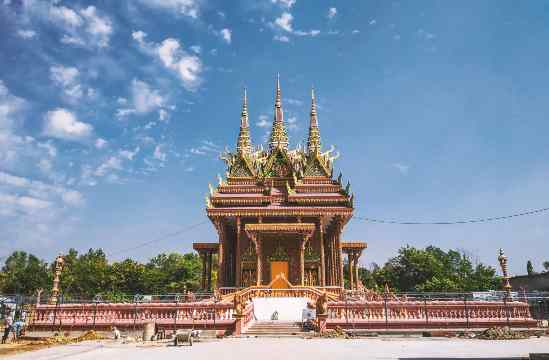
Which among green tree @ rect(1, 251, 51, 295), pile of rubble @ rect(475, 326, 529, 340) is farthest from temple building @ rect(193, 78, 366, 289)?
green tree @ rect(1, 251, 51, 295)

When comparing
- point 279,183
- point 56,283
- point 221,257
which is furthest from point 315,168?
point 56,283

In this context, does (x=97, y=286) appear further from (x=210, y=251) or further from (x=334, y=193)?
(x=334, y=193)

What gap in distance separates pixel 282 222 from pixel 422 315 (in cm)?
1522

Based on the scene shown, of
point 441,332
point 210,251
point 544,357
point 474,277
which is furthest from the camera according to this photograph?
point 474,277

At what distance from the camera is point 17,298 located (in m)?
18.1

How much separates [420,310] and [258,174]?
19.8 metres

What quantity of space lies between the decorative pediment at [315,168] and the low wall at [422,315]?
16.8m

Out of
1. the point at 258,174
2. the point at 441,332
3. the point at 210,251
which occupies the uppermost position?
the point at 258,174

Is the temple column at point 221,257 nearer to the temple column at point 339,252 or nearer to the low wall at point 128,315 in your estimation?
the temple column at point 339,252

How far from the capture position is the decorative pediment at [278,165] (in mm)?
35000

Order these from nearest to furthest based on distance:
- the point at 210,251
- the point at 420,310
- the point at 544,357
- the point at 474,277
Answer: the point at 544,357 < the point at 420,310 < the point at 210,251 < the point at 474,277

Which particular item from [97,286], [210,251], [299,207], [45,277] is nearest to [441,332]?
[299,207]

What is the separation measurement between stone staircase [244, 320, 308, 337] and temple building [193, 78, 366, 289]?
30.8 feet

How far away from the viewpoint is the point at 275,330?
16.4 m
